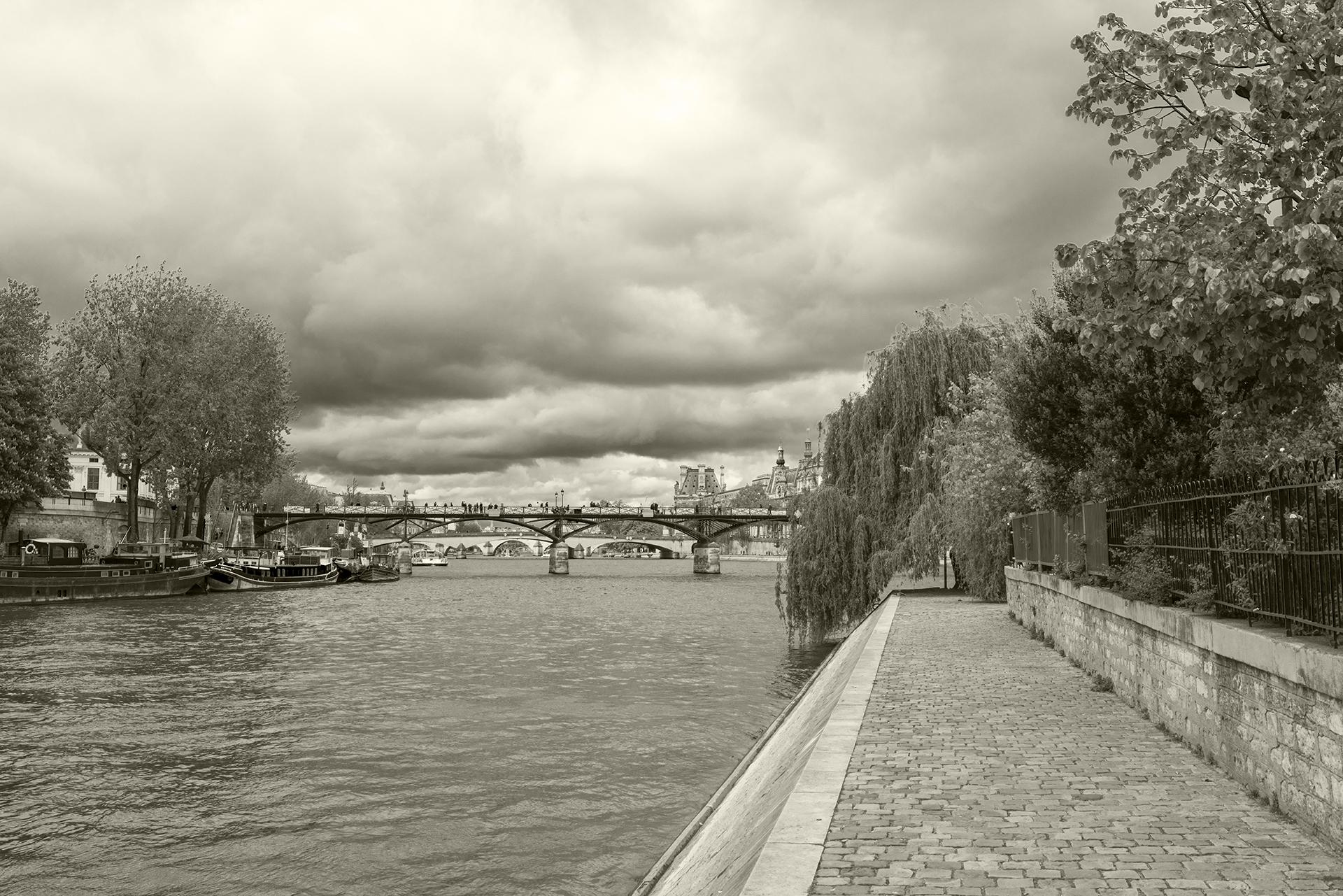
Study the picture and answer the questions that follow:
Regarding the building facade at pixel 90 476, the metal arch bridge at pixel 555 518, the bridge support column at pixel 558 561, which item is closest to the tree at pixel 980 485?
the metal arch bridge at pixel 555 518

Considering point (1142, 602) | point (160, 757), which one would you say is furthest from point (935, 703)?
point (160, 757)

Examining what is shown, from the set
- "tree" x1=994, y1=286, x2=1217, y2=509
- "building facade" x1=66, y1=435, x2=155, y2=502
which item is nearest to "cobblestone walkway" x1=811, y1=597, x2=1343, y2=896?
"tree" x1=994, y1=286, x2=1217, y2=509

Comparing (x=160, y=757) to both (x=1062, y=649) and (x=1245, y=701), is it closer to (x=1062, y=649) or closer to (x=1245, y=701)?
(x=1062, y=649)

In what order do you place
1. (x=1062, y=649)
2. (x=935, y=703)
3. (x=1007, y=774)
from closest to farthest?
(x=1007, y=774)
(x=935, y=703)
(x=1062, y=649)

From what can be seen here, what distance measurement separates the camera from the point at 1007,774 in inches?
322

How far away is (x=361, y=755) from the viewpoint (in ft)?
54.4

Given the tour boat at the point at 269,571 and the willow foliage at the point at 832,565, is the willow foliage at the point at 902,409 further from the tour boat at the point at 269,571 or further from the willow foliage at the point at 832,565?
the tour boat at the point at 269,571

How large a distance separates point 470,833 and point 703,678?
13.6 meters

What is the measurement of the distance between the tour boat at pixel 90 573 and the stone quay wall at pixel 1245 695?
49148 millimetres

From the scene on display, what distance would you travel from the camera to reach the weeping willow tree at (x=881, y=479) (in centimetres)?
2923

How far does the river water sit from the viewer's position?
11477mm

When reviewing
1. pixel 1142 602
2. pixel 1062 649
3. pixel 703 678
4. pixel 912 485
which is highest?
pixel 912 485

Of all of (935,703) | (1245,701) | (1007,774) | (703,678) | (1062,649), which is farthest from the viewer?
(703,678)

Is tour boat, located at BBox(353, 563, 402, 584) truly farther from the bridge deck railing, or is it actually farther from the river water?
the river water
